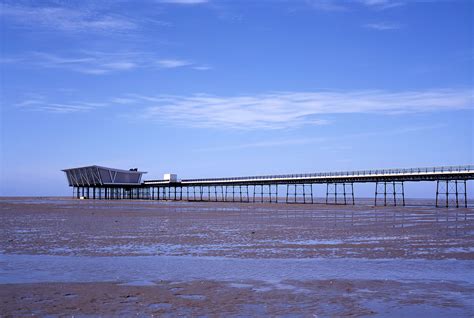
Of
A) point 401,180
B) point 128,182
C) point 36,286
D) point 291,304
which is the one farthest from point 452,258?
point 128,182

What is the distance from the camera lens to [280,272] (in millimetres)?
12281

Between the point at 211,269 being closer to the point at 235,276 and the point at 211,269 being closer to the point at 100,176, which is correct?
the point at 235,276

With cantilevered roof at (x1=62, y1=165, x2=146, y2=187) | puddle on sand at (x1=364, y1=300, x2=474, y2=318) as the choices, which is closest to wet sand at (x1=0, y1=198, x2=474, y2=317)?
puddle on sand at (x1=364, y1=300, x2=474, y2=318)

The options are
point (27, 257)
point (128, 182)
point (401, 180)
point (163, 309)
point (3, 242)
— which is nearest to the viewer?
point (163, 309)

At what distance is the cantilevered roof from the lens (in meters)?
107

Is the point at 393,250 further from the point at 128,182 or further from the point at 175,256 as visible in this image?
the point at 128,182

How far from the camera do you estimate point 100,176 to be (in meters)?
106

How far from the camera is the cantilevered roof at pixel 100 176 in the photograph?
106562 mm

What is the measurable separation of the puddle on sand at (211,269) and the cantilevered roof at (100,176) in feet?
310

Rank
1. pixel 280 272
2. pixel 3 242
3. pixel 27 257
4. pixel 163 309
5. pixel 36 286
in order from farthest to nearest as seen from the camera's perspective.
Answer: pixel 3 242, pixel 27 257, pixel 280 272, pixel 36 286, pixel 163 309

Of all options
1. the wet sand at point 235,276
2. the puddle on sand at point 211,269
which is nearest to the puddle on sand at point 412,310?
the wet sand at point 235,276

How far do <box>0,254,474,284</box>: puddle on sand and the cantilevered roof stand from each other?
94617 millimetres

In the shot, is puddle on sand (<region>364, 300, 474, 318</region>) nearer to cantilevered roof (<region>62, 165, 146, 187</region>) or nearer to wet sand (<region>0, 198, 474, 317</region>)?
wet sand (<region>0, 198, 474, 317</region>)

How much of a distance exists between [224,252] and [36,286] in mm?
6637
